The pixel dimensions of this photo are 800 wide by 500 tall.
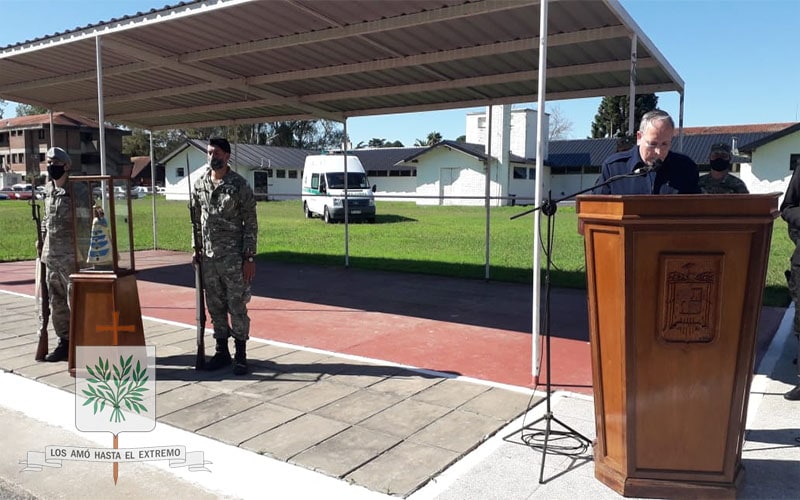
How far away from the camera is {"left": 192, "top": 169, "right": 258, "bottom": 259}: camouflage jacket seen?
498 centimetres

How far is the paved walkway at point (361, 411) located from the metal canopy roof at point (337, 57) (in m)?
3.25

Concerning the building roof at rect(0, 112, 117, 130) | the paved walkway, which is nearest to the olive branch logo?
the paved walkway

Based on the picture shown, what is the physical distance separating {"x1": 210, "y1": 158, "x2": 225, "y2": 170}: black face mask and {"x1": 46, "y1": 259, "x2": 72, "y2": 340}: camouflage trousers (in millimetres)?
1617

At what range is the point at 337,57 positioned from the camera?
26.4ft

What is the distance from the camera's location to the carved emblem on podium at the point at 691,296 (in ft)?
8.68

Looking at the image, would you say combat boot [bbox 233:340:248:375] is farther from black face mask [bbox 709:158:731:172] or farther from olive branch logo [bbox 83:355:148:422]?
black face mask [bbox 709:158:731:172]

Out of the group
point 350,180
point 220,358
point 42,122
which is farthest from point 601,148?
point 42,122

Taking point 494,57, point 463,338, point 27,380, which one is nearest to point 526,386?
point 463,338

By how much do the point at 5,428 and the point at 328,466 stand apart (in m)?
2.35

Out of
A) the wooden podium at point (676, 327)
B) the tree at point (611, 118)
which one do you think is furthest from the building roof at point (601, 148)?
the wooden podium at point (676, 327)

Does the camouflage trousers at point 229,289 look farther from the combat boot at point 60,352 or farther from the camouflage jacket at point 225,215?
the combat boot at point 60,352

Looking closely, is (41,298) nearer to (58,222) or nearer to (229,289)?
(58,222)

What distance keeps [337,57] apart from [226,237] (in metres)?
3.99

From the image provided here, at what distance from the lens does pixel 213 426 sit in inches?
156
